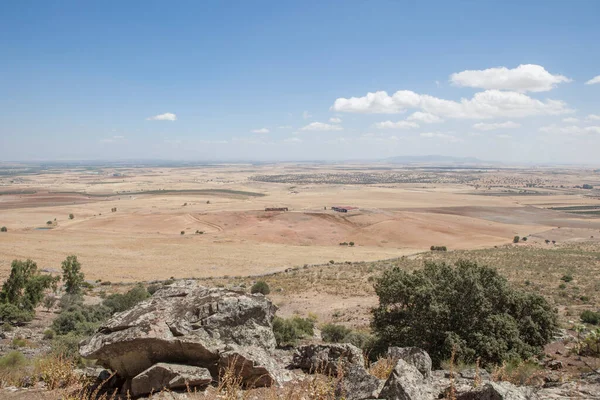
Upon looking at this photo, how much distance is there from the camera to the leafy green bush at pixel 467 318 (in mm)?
13469

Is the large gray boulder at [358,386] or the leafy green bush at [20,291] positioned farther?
the leafy green bush at [20,291]

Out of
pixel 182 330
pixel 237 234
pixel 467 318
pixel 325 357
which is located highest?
pixel 182 330

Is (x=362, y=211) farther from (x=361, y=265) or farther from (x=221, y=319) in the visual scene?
(x=221, y=319)

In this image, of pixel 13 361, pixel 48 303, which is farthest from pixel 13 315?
pixel 13 361

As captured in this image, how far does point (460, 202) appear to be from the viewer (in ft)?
407

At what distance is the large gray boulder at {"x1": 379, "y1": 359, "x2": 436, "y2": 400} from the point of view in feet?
20.9

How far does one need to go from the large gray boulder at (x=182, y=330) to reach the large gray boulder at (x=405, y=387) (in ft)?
11.5

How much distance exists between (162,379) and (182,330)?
107cm

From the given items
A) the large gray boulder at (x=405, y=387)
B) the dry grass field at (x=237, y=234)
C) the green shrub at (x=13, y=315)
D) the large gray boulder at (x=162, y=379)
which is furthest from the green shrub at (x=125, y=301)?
the large gray boulder at (x=405, y=387)

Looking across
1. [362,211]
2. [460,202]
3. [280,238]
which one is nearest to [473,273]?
[280,238]

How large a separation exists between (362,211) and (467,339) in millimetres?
73958

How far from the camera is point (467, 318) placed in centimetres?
1441

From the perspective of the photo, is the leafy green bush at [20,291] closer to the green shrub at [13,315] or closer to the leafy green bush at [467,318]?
the green shrub at [13,315]

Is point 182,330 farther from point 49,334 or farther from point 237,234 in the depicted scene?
point 237,234
